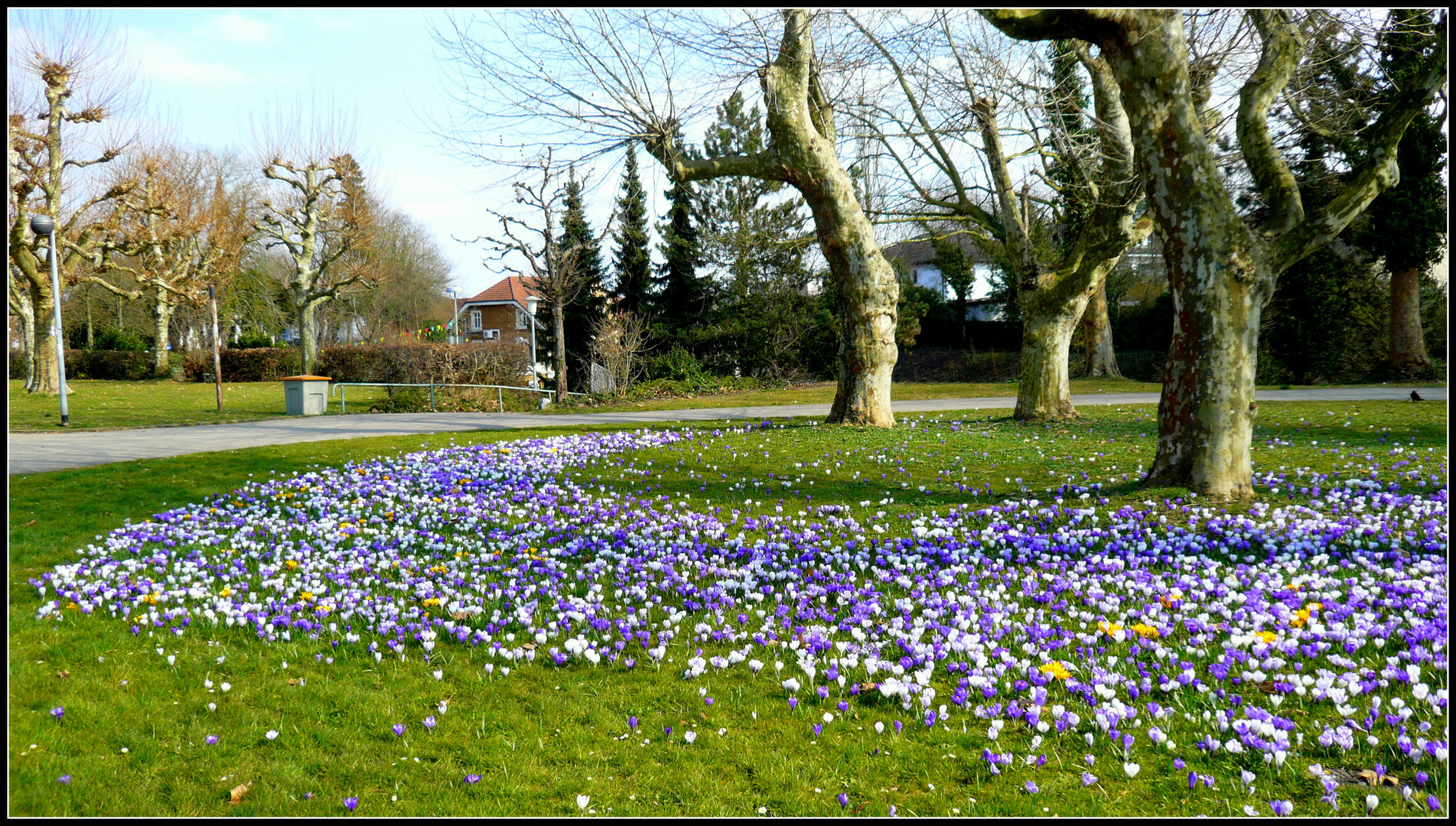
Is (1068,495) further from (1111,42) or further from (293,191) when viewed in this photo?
(293,191)

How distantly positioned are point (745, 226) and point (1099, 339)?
512 inches

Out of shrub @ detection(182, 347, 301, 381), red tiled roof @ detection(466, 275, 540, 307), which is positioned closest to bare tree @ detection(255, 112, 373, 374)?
shrub @ detection(182, 347, 301, 381)

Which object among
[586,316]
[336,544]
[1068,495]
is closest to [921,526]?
[1068,495]

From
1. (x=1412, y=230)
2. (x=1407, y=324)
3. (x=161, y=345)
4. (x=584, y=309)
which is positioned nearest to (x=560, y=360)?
(x=584, y=309)

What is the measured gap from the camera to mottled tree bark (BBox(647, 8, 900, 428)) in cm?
1177

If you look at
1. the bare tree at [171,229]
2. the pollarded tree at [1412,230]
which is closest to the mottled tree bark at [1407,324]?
the pollarded tree at [1412,230]

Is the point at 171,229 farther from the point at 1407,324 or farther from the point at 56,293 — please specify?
the point at 1407,324

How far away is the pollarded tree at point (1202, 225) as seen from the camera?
6.73m

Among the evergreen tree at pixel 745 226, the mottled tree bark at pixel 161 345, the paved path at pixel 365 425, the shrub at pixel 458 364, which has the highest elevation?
the evergreen tree at pixel 745 226

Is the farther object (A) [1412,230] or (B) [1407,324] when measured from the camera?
(B) [1407,324]

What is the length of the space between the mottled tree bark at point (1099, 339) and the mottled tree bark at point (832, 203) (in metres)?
17.9

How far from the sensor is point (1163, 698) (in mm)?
3439

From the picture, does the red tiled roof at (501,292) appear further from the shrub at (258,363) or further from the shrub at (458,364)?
the shrub at (458,364)

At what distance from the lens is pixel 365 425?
16234 mm
